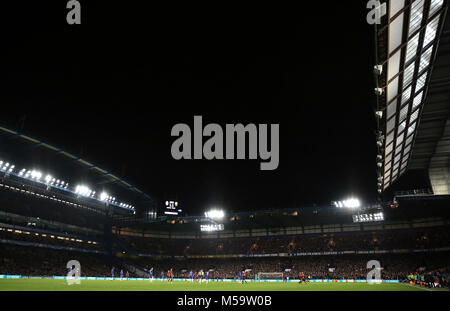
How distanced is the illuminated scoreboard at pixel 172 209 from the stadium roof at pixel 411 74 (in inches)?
1565

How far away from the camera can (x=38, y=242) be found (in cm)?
4828

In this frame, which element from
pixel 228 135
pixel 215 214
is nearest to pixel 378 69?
pixel 228 135

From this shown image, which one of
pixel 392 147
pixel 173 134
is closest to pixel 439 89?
pixel 392 147

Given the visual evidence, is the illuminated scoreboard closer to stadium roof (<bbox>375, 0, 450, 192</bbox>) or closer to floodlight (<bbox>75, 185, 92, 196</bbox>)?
floodlight (<bbox>75, 185, 92, 196</bbox>)

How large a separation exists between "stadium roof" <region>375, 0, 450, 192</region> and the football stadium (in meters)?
0.10

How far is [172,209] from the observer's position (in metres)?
57.5

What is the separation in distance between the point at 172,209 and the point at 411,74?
4873 cm

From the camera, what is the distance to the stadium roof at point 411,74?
41.6ft

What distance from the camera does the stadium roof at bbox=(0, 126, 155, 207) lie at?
38500 millimetres

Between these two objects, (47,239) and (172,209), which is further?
(172,209)

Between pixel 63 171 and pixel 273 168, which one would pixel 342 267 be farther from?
pixel 63 171

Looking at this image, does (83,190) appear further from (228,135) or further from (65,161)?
(228,135)

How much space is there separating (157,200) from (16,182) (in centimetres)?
2727

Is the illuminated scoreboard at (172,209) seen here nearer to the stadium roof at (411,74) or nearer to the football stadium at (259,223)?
the football stadium at (259,223)
